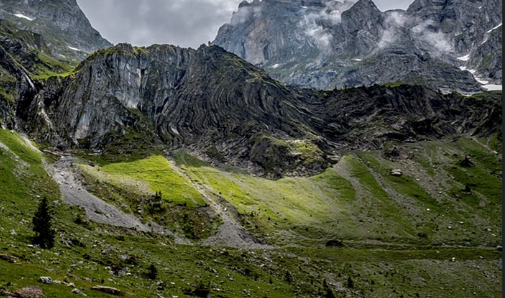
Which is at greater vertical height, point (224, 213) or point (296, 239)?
point (224, 213)

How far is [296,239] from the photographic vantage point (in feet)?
340

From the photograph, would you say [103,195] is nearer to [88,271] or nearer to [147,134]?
[88,271]

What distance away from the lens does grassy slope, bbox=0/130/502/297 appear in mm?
46312

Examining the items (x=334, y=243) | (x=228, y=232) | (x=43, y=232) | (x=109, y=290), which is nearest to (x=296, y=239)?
(x=334, y=243)

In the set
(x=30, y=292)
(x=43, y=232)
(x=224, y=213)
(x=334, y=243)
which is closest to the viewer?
(x=30, y=292)

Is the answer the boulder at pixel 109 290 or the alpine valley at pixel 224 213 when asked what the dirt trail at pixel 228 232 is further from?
the boulder at pixel 109 290

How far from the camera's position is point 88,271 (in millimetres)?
40500

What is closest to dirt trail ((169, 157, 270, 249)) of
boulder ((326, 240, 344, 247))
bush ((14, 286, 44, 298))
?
boulder ((326, 240, 344, 247))

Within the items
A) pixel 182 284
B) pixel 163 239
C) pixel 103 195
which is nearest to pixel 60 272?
pixel 182 284

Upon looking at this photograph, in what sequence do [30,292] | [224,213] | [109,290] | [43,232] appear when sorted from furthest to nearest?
[224,213] → [43,232] → [109,290] → [30,292]

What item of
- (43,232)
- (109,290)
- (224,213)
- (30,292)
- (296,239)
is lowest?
(296,239)

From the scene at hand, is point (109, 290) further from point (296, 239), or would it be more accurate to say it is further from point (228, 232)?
point (296, 239)

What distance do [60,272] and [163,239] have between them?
52148 millimetres

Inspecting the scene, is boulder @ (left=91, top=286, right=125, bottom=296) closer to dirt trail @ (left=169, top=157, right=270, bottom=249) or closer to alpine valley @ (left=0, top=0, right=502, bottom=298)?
alpine valley @ (left=0, top=0, right=502, bottom=298)
